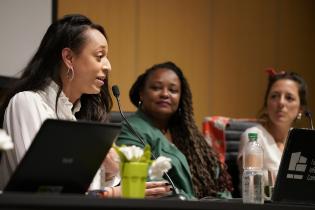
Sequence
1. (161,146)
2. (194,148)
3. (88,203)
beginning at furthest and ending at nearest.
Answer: (194,148)
(161,146)
(88,203)

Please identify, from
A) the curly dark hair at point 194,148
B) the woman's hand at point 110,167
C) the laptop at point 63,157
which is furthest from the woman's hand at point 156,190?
the curly dark hair at point 194,148

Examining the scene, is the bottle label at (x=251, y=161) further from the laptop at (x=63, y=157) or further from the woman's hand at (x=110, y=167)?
the laptop at (x=63, y=157)

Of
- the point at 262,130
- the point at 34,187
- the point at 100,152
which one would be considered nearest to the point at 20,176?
the point at 34,187

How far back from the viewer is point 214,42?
14.2 ft

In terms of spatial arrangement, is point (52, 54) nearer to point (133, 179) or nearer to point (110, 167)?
point (110, 167)

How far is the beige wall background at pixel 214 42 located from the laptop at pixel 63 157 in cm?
216

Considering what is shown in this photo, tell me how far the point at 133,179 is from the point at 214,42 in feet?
9.32

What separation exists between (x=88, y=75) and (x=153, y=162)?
70cm

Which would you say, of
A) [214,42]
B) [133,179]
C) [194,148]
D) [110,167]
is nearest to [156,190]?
[110,167]

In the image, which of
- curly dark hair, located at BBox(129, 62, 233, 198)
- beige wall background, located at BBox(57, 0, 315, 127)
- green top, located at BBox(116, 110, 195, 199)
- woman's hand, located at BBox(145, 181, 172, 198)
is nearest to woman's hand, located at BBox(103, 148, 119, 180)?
woman's hand, located at BBox(145, 181, 172, 198)

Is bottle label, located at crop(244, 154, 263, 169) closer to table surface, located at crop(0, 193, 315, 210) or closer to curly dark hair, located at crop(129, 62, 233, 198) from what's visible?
table surface, located at crop(0, 193, 315, 210)

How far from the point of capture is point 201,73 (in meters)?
4.25

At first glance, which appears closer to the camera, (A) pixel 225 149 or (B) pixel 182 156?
(B) pixel 182 156

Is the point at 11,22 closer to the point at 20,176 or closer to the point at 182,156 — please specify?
the point at 182,156
